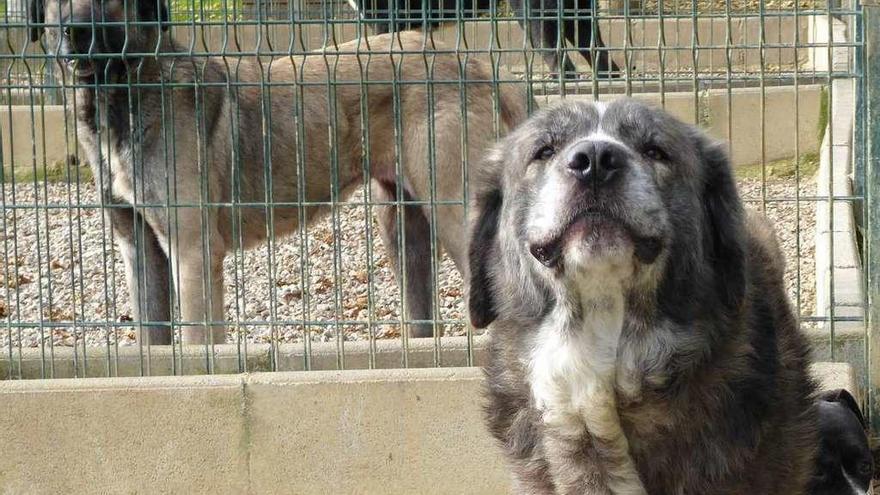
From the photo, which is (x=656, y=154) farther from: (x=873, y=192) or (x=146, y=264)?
(x=146, y=264)

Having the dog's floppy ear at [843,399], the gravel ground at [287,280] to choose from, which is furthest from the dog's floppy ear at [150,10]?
the dog's floppy ear at [843,399]

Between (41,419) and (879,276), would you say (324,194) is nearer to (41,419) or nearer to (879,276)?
(41,419)

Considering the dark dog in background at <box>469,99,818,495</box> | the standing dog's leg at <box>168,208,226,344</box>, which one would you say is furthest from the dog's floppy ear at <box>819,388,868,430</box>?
the standing dog's leg at <box>168,208,226,344</box>

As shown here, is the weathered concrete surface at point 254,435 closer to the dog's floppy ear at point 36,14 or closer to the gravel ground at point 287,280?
the dog's floppy ear at point 36,14

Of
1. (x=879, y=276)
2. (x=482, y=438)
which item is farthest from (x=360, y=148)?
(x=879, y=276)

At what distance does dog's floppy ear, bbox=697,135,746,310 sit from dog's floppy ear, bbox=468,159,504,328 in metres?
0.70

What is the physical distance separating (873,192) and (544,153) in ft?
8.10

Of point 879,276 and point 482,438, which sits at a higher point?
point 879,276

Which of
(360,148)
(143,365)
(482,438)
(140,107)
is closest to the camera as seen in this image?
(482,438)

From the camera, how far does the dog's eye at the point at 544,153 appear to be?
13.4 ft

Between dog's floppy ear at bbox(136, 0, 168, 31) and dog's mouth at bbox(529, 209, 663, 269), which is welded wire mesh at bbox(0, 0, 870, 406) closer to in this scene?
dog's floppy ear at bbox(136, 0, 168, 31)

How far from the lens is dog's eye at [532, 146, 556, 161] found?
4.09 metres

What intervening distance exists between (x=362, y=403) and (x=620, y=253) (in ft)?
7.88

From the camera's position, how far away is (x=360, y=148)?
795cm
